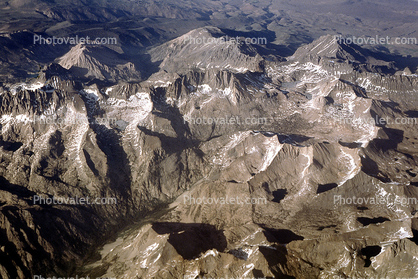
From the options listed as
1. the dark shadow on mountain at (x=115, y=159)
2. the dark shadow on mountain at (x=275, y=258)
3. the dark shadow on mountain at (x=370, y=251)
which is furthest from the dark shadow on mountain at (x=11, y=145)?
the dark shadow on mountain at (x=370, y=251)

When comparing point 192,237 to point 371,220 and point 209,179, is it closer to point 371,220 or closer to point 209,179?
point 209,179

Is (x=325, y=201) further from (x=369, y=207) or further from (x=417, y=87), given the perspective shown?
(x=417, y=87)

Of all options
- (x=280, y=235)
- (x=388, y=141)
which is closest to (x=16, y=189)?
(x=280, y=235)

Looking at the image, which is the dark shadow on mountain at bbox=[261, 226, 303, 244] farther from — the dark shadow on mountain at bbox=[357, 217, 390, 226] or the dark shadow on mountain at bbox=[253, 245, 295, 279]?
the dark shadow on mountain at bbox=[357, 217, 390, 226]

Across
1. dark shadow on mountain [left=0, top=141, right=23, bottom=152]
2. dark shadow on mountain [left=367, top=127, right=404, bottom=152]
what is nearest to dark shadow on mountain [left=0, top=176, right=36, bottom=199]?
dark shadow on mountain [left=0, top=141, right=23, bottom=152]

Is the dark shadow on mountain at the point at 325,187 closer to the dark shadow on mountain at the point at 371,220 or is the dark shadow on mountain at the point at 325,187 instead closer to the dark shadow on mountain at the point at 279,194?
the dark shadow on mountain at the point at 279,194
